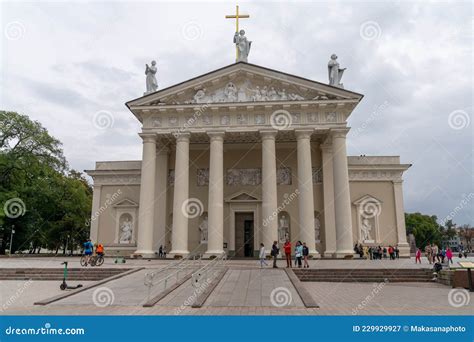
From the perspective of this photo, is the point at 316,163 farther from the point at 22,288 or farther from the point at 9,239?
the point at 9,239

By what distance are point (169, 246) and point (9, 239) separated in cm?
2130

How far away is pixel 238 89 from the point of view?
29562mm

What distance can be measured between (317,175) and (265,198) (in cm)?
698

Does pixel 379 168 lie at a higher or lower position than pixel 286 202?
higher

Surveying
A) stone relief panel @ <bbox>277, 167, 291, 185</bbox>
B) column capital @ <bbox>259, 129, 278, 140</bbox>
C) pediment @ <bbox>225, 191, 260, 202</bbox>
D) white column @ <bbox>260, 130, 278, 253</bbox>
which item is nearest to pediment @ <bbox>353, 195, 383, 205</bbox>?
stone relief panel @ <bbox>277, 167, 291, 185</bbox>

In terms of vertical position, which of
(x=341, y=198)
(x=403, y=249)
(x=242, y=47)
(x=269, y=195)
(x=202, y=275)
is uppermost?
(x=242, y=47)

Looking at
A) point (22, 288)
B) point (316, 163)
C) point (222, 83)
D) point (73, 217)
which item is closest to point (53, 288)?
point (22, 288)

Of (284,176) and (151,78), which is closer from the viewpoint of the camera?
(151,78)

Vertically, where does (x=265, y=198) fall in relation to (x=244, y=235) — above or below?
above

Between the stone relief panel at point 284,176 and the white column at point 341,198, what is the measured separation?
503 centimetres

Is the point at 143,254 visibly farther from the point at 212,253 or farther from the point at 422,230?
the point at 422,230

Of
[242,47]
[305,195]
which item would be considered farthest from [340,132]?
[242,47]

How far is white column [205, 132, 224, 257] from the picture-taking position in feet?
88.9

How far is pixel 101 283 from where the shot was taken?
14.6 metres
